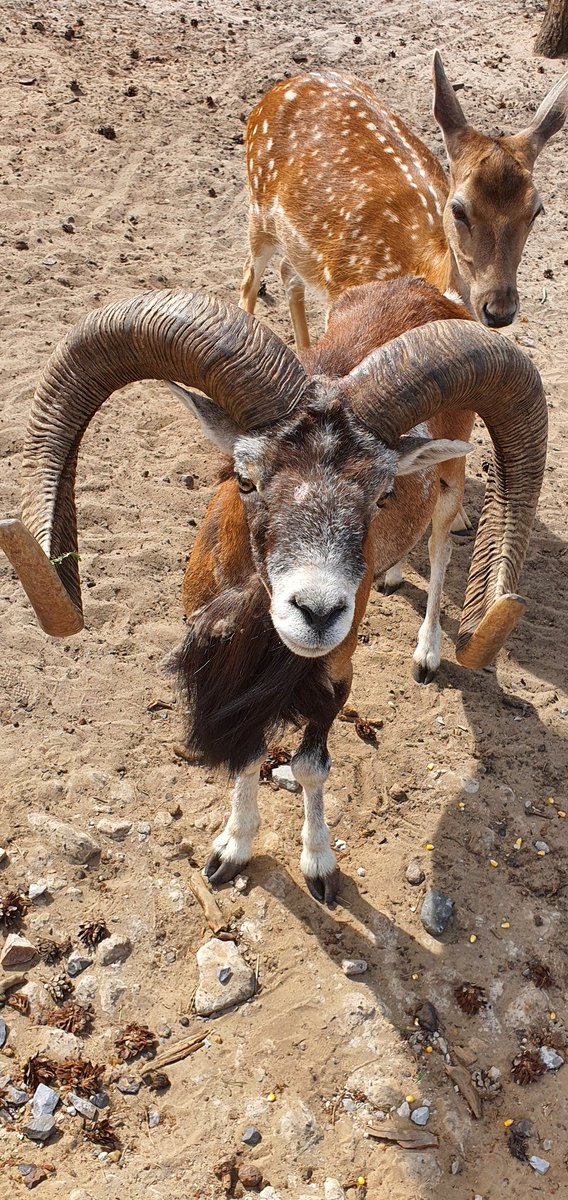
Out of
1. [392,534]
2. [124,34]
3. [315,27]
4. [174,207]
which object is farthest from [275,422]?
[315,27]

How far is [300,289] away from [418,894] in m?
6.12

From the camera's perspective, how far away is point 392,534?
589 cm

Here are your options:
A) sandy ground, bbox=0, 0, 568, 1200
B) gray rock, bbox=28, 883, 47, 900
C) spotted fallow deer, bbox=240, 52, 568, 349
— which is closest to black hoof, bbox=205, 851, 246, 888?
sandy ground, bbox=0, 0, 568, 1200

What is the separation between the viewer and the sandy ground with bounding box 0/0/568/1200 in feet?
15.2

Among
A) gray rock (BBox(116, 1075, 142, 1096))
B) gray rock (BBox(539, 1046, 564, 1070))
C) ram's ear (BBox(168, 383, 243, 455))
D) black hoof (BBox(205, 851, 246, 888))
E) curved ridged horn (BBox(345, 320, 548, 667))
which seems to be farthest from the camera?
black hoof (BBox(205, 851, 246, 888))

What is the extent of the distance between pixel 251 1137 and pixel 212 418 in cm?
348

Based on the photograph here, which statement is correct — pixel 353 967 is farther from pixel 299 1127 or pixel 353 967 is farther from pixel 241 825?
pixel 241 825

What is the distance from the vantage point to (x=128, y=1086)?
4.68 meters

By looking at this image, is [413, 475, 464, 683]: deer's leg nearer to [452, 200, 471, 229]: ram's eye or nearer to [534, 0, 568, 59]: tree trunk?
[452, 200, 471, 229]: ram's eye

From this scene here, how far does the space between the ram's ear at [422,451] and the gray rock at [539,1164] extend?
3436 mm

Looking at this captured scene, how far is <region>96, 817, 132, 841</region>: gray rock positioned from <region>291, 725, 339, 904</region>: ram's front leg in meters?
1.09

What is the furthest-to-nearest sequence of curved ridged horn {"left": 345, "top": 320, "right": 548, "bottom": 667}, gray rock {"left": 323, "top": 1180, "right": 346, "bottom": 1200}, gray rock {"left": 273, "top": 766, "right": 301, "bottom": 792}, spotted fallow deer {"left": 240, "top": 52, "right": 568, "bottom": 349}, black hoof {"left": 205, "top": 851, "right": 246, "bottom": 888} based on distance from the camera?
1. spotted fallow deer {"left": 240, "top": 52, "right": 568, "bottom": 349}
2. gray rock {"left": 273, "top": 766, "right": 301, "bottom": 792}
3. black hoof {"left": 205, "top": 851, "right": 246, "bottom": 888}
4. gray rock {"left": 323, "top": 1180, "right": 346, "bottom": 1200}
5. curved ridged horn {"left": 345, "top": 320, "right": 548, "bottom": 667}

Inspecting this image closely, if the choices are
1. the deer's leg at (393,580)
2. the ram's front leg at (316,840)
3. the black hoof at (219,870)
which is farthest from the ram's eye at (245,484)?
the deer's leg at (393,580)

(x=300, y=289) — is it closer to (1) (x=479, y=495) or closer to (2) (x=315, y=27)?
(1) (x=479, y=495)
